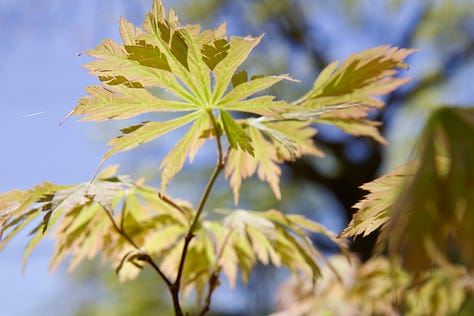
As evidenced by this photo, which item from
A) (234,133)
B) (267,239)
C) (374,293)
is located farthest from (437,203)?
(374,293)

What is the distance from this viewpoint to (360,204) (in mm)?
458

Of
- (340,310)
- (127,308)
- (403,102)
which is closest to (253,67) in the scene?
(403,102)

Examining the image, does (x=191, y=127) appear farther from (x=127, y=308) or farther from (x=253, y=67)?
(x=127, y=308)

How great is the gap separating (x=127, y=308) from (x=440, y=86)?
4.13 metres

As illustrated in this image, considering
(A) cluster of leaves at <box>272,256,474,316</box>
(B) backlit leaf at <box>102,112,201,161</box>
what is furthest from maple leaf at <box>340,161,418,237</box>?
(A) cluster of leaves at <box>272,256,474,316</box>

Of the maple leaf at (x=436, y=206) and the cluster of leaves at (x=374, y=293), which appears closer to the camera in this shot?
the maple leaf at (x=436, y=206)

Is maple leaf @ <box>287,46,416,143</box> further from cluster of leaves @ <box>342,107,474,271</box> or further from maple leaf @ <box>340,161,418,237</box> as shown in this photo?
cluster of leaves @ <box>342,107,474,271</box>

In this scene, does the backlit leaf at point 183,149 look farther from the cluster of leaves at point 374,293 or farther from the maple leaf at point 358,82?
the cluster of leaves at point 374,293

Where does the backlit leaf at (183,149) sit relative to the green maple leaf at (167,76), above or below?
below

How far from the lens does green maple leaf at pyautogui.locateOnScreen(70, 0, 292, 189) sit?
50 cm

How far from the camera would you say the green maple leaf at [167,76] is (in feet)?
1.64

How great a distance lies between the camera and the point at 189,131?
0.59 meters

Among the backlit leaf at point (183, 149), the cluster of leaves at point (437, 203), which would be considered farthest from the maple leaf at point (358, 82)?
the cluster of leaves at point (437, 203)

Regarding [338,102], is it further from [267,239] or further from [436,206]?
[436,206]
